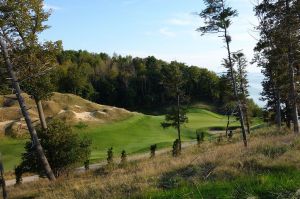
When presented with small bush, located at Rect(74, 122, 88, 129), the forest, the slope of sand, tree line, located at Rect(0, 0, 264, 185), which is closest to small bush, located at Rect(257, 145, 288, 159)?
the forest

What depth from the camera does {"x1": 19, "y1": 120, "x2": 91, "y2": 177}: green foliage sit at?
25156mm

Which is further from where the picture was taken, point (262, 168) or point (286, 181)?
point (262, 168)

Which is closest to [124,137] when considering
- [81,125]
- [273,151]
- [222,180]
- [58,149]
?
[81,125]

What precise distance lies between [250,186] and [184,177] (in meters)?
2.48

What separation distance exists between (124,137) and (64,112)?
11.5 metres

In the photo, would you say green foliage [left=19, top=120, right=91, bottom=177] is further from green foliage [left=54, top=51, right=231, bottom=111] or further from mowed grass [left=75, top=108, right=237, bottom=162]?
green foliage [left=54, top=51, right=231, bottom=111]

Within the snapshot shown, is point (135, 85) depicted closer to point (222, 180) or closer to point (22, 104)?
point (22, 104)

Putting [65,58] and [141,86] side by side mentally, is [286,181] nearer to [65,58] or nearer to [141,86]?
[141,86]

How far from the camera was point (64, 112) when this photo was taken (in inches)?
2606

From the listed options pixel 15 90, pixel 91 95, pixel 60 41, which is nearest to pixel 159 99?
pixel 91 95

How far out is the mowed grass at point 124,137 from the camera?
163 feet

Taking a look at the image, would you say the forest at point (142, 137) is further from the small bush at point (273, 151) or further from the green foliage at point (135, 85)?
the green foliage at point (135, 85)

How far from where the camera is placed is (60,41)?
28562 millimetres

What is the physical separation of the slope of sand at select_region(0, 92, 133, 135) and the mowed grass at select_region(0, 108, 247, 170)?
2.21 m
